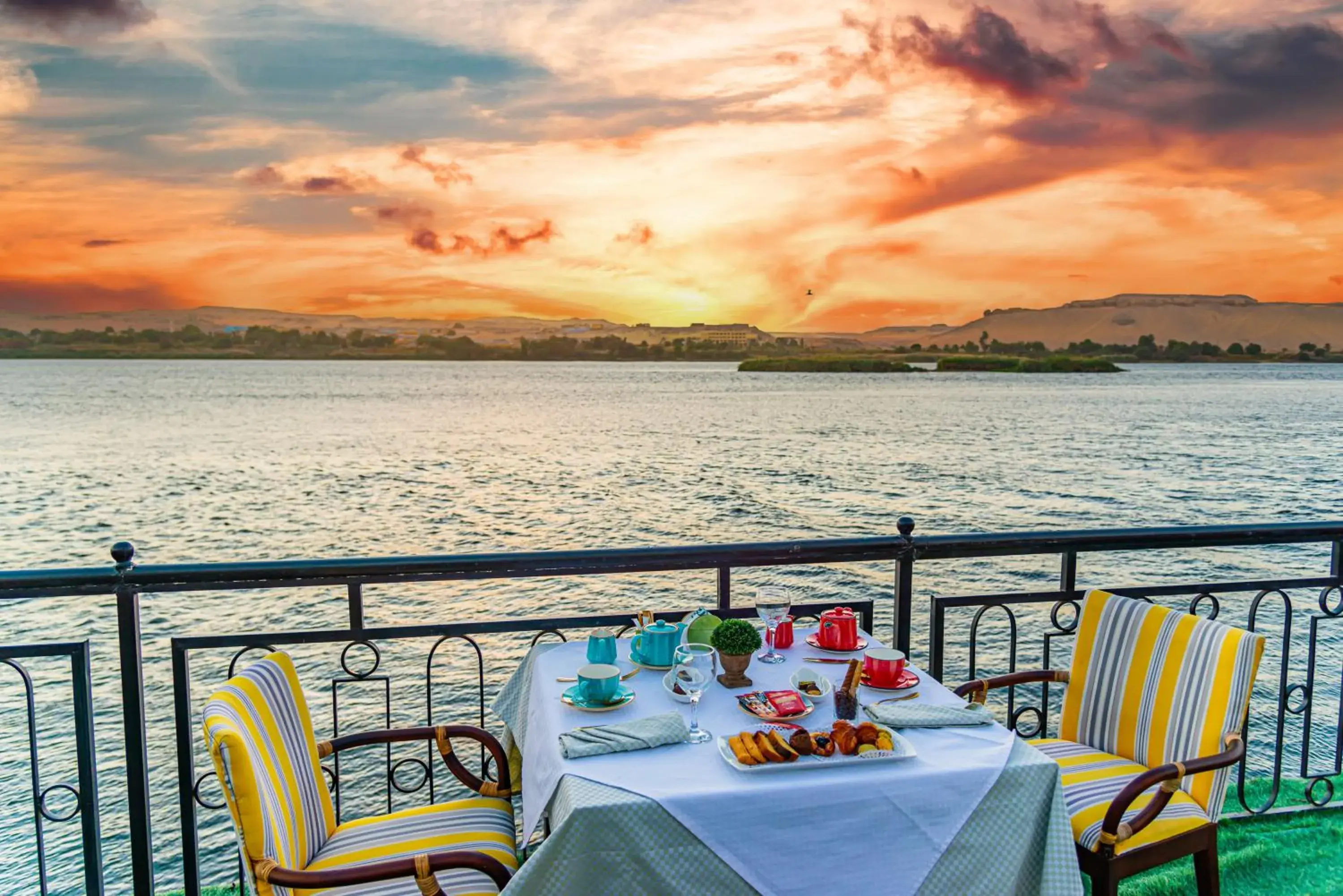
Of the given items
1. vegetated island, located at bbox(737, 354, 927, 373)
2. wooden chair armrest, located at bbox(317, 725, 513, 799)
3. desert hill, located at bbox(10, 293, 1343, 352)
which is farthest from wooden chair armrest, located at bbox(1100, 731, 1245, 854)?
vegetated island, located at bbox(737, 354, 927, 373)

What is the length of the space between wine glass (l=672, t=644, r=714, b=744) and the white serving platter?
0.23ft

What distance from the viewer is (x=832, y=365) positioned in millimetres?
103562

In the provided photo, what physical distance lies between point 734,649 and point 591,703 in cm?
44

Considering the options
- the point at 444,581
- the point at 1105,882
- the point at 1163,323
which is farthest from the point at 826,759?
the point at 1163,323

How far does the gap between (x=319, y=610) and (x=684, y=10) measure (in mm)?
17253

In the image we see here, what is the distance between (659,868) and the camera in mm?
1734

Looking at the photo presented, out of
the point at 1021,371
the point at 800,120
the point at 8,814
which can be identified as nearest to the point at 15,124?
the point at 800,120

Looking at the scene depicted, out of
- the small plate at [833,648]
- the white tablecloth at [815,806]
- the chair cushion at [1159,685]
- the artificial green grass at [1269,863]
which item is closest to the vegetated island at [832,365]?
the artificial green grass at [1269,863]

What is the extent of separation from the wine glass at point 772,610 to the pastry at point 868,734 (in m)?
0.61

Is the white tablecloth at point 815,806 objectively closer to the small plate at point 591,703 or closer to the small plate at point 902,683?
the small plate at point 591,703

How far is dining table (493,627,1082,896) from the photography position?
1.74m

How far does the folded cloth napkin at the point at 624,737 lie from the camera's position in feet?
6.34

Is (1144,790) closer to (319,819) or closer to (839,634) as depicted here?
(839,634)

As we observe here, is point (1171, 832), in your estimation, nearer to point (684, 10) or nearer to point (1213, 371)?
point (684, 10)
